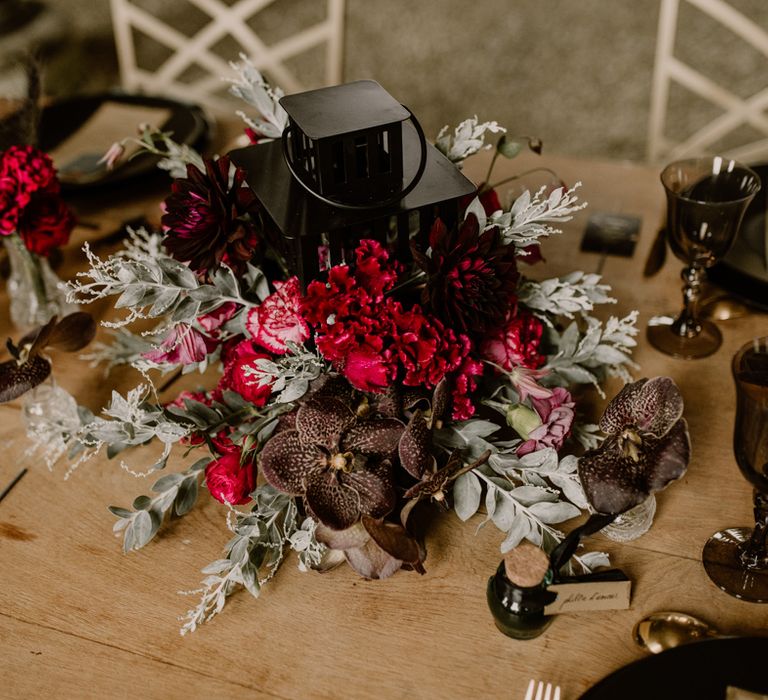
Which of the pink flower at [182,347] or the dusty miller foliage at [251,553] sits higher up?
the pink flower at [182,347]

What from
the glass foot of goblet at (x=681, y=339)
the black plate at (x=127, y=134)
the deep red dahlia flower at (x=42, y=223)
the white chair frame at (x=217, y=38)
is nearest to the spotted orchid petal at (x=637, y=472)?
the glass foot of goblet at (x=681, y=339)

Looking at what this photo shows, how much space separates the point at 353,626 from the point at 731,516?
1.36 feet

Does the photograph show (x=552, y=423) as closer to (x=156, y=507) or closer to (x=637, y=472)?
(x=637, y=472)

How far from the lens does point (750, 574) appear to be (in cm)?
77

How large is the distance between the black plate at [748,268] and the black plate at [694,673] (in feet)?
1.87

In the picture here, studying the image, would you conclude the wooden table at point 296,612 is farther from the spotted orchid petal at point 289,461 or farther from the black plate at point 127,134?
the black plate at point 127,134

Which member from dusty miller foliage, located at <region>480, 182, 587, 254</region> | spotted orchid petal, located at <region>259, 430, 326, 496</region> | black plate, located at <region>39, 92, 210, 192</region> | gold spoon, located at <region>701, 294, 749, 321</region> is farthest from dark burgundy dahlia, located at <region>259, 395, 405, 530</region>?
black plate, located at <region>39, 92, 210, 192</region>

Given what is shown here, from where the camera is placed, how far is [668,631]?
0.72 metres

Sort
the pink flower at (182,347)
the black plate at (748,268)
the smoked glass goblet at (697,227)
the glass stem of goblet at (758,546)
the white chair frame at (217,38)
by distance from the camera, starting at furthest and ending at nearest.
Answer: the white chair frame at (217,38)
the black plate at (748,268)
the smoked glass goblet at (697,227)
the pink flower at (182,347)
the glass stem of goblet at (758,546)

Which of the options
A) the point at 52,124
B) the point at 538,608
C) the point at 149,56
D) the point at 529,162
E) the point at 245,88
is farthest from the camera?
the point at 149,56

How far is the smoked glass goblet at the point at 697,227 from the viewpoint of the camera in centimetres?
97

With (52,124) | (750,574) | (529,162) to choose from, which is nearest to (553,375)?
(750,574)

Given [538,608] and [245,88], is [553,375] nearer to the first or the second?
[538,608]

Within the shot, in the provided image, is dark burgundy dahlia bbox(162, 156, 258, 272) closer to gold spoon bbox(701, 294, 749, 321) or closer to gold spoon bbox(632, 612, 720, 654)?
gold spoon bbox(632, 612, 720, 654)
